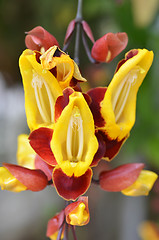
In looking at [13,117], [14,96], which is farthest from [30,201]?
[14,96]

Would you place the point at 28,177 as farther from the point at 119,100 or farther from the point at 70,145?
the point at 119,100

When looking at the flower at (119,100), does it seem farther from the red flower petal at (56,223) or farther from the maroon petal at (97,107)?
the red flower petal at (56,223)

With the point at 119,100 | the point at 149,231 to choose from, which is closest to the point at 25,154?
the point at 119,100

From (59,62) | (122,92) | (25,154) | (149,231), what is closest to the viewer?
(59,62)

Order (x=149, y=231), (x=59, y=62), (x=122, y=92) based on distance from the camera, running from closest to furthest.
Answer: (x=59, y=62)
(x=122, y=92)
(x=149, y=231)

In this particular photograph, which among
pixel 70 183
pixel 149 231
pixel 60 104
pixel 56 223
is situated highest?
pixel 60 104

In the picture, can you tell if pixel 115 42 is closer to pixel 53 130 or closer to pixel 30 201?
pixel 53 130
